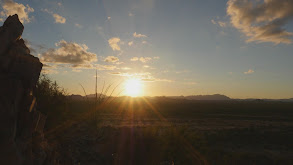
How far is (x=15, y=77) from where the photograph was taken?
6258 mm

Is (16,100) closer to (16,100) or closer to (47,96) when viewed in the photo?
(16,100)

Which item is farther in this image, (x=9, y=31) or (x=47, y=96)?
(x=47, y=96)

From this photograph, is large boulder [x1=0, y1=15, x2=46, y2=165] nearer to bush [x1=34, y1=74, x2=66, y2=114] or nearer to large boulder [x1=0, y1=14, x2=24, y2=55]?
large boulder [x1=0, y1=14, x2=24, y2=55]

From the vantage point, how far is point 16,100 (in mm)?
6078

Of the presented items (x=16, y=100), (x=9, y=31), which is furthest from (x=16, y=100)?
(x=9, y=31)

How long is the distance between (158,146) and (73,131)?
270 inches

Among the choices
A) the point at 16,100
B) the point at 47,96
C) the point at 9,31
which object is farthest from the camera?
the point at 47,96

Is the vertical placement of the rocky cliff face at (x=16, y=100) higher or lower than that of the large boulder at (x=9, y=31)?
lower

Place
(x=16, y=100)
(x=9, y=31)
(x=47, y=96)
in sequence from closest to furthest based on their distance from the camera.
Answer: (x=16, y=100) → (x=9, y=31) → (x=47, y=96)

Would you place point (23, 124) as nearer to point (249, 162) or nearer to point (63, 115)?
point (63, 115)

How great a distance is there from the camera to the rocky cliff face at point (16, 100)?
5.65 metres

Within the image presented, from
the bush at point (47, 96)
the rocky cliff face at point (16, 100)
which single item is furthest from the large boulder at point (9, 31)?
the bush at point (47, 96)

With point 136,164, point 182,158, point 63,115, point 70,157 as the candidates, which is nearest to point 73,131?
point 63,115

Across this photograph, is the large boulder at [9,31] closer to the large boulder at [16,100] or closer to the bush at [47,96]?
the large boulder at [16,100]
